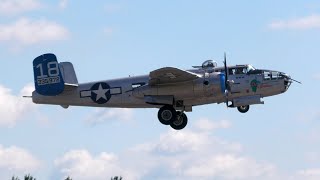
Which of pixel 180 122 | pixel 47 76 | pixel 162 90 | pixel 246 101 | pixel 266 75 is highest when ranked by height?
pixel 47 76

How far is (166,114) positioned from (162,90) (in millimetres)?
1078

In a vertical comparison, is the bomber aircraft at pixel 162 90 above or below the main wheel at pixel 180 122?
above

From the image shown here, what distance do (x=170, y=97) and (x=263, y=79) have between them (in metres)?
4.45

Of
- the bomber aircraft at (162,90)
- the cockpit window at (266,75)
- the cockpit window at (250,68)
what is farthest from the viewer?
the cockpit window at (266,75)

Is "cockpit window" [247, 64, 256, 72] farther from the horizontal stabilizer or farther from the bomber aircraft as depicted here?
the horizontal stabilizer

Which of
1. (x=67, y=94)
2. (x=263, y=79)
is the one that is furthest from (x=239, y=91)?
(x=67, y=94)

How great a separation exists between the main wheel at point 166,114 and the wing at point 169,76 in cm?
118

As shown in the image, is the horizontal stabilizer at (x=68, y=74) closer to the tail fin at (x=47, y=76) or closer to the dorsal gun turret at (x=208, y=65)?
the tail fin at (x=47, y=76)

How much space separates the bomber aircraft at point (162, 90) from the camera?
1804 inches

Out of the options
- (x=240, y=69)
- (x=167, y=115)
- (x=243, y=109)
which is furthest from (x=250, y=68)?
(x=167, y=115)

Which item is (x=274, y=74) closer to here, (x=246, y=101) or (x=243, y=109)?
(x=246, y=101)

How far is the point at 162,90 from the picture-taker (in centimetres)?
4584

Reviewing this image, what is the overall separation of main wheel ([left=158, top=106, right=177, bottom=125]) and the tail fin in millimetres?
4628

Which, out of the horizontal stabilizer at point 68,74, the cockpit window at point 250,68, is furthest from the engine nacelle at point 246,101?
the horizontal stabilizer at point 68,74
